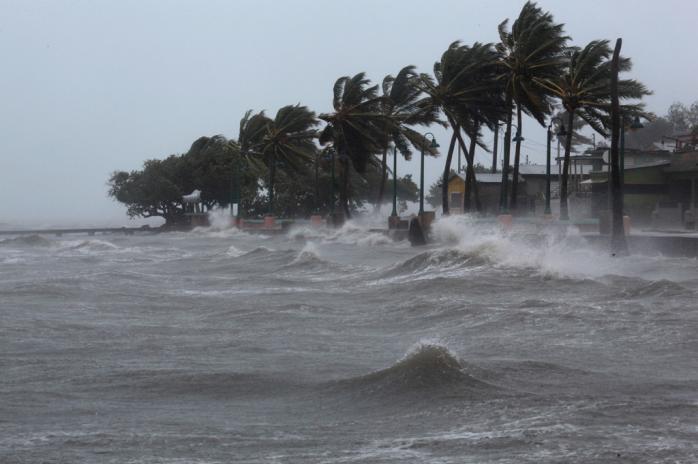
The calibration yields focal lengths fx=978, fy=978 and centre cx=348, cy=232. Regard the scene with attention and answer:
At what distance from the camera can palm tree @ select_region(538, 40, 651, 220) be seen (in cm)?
3900

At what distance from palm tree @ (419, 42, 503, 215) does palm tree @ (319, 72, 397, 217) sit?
643 cm

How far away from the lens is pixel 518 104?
40719 millimetres

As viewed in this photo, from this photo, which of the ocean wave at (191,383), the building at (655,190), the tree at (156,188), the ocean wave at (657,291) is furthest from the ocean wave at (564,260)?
the tree at (156,188)

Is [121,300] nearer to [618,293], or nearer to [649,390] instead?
[618,293]

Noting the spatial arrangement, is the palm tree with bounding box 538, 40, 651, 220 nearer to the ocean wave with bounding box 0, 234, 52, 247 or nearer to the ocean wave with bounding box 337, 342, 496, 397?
the ocean wave with bounding box 0, 234, 52, 247

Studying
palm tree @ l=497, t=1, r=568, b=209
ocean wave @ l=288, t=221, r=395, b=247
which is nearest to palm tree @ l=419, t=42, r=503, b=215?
palm tree @ l=497, t=1, r=568, b=209

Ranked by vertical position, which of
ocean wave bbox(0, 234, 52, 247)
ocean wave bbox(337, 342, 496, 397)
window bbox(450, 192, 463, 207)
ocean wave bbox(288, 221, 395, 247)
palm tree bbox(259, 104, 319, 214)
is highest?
palm tree bbox(259, 104, 319, 214)

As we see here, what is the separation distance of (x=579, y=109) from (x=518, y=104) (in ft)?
A: 9.30

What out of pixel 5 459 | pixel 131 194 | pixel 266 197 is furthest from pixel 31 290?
pixel 266 197

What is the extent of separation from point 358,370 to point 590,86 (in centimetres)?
3311

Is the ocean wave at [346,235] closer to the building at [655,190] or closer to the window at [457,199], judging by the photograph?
the window at [457,199]

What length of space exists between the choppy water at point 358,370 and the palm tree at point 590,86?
2167cm

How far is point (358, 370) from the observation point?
8.75m

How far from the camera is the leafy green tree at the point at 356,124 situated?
172 feet
